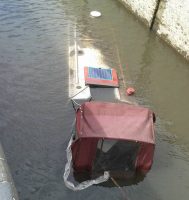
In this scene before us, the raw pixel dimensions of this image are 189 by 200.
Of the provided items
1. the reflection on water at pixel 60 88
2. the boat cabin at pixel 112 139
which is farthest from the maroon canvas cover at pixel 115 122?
the reflection on water at pixel 60 88

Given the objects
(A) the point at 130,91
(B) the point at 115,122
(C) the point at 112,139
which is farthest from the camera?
(A) the point at 130,91

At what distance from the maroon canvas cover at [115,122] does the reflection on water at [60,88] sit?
200 cm

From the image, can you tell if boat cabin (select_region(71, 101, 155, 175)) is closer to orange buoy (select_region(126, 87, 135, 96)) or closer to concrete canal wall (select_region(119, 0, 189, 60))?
orange buoy (select_region(126, 87, 135, 96))

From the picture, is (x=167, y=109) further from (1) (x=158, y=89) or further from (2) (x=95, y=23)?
(2) (x=95, y=23)

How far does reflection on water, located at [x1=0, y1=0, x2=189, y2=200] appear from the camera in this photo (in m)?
13.2

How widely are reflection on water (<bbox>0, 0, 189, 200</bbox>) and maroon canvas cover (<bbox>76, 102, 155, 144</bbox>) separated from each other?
6.57 feet

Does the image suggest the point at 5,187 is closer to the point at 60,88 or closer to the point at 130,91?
the point at 60,88

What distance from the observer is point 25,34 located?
850 inches

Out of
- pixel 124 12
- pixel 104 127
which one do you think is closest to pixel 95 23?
pixel 124 12

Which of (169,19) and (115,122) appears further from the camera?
(169,19)

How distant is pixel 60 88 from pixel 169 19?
856 cm

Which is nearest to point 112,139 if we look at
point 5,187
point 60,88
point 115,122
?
point 115,122

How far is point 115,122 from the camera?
41.8ft

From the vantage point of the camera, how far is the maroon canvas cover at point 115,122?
12.2 metres
